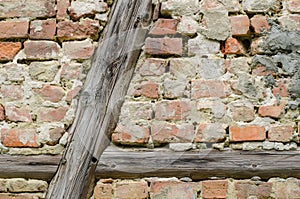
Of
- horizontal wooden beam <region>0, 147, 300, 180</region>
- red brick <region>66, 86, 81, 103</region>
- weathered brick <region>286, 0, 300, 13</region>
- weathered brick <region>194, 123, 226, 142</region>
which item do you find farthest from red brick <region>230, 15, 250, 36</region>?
red brick <region>66, 86, 81, 103</region>

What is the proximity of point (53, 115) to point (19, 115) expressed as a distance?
0.54ft

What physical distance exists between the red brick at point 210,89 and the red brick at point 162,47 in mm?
183

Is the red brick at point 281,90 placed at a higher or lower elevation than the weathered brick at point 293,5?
lower

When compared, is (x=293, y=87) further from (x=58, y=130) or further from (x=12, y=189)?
(x=12, y=189)

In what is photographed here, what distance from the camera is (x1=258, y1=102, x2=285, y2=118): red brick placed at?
2.38 meters

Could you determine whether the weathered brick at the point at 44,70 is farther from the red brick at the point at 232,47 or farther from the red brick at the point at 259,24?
the red brick at the point at 259,24

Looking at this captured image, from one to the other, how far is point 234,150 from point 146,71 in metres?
0.55

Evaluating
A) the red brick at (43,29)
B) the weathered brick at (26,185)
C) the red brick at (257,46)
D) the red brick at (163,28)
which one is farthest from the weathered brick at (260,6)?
the weathered brick at (26,185)

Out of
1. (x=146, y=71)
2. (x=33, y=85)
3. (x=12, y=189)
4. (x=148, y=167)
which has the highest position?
(x=146, y=71)

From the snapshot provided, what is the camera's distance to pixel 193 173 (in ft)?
7.63

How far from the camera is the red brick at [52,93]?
2424mm

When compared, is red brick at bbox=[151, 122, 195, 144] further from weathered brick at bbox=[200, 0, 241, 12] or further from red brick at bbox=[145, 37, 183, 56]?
weathered brick at bbox=[200, 0, 241, 12]

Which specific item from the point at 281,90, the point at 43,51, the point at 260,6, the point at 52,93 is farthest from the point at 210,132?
the point at 43,51

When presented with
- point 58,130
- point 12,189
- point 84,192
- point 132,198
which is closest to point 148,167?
point 132,198
